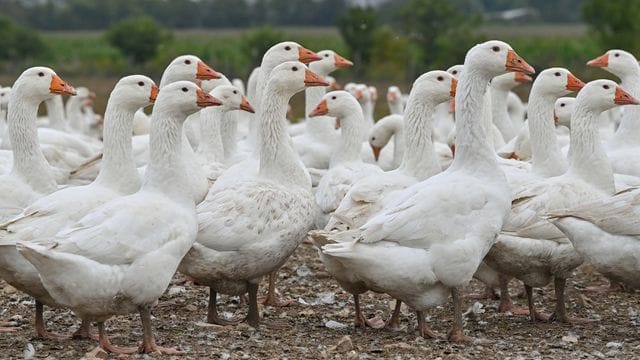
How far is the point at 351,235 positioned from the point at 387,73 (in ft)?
136

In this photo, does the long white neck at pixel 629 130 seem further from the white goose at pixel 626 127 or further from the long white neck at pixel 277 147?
the long white neck at pixel 277 147

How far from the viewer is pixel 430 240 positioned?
9.48 meters

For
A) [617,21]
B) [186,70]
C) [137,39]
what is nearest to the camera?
[186,70]

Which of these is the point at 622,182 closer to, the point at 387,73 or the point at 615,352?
the point at 615,352

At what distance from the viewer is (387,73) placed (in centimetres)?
5072

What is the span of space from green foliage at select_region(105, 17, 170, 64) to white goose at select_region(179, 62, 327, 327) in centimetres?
5161

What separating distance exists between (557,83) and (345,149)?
2.60 meters

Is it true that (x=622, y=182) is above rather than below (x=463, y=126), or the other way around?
below

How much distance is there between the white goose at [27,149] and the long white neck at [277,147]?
78.1 inches

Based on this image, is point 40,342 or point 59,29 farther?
point 59,29

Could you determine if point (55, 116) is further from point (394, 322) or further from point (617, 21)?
point (617, 21)

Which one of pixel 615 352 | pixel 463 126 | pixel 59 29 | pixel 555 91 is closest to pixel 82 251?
pixel 463 126

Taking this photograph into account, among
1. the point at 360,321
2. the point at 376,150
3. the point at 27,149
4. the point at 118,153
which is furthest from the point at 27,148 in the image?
the point at 376,150

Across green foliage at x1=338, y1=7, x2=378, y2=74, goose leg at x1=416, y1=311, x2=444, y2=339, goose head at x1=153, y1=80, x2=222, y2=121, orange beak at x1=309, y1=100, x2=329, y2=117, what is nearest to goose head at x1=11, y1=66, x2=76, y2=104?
goose head at x1=153, y1=80, x2=222, y2=121
